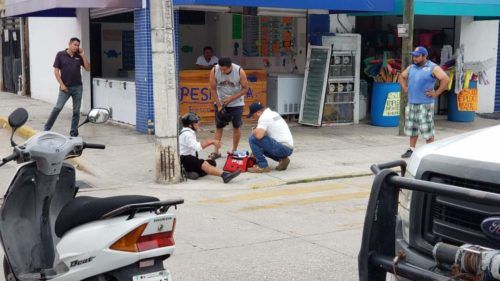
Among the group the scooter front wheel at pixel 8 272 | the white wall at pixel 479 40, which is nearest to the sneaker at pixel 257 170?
the scooter front wheel at pixel 8 272

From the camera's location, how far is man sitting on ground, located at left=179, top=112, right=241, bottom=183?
9461 millimetres

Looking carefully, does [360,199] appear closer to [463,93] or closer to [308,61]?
[308,61]

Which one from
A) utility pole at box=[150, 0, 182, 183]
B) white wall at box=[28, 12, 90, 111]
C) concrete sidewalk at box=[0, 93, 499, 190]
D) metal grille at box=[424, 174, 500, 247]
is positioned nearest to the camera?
metal grille at box=[424, 174, 500, 247]

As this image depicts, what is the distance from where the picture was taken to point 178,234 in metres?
6.97

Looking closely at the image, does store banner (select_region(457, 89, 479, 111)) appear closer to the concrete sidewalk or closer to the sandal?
the concrete sidewalk

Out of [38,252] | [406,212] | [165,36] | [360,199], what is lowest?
[360,199]

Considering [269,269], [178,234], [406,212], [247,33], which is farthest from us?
[247,33]

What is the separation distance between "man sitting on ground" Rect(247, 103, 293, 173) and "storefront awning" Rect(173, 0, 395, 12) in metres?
2.52

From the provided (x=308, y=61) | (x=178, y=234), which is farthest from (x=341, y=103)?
(x=178, y=234)

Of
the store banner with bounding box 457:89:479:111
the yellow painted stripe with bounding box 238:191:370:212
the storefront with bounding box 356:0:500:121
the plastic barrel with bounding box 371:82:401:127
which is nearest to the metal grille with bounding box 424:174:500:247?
the yellow painted stripe with bounding box 238:191:370:212

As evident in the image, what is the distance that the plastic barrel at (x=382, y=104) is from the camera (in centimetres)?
1493

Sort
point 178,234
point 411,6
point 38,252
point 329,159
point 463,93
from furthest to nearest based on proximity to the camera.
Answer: point 463,93 → point 411,6 → point 329,159 → point 178,234 → point 38,252

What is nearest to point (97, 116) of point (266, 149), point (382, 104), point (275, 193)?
point (275, 193)

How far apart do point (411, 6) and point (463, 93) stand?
3197 mm
